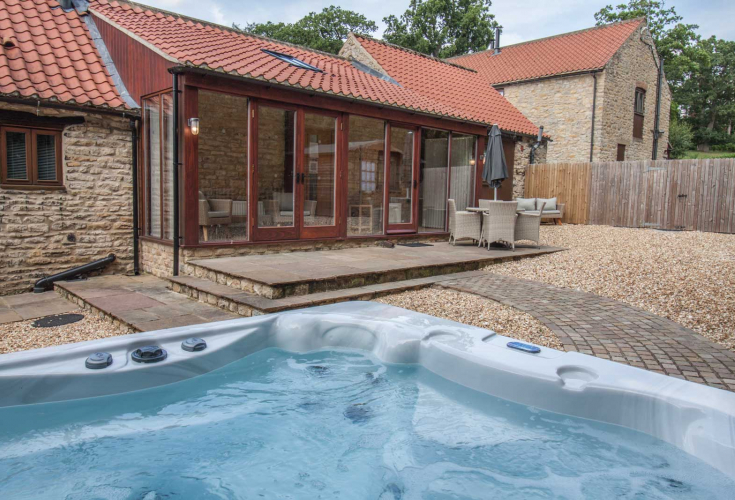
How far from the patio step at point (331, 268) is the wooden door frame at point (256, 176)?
44 centimetres

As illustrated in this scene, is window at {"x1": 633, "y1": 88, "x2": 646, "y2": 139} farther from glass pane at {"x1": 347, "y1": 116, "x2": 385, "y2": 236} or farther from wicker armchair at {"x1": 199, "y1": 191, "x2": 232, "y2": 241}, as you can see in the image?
wicker armchair at {"x1": 199, "y1": 191, "x2": 232, "y2": 241}

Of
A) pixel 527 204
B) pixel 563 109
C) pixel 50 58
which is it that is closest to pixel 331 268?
pixel 50 58

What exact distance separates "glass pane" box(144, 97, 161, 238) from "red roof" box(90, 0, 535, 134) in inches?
35.3

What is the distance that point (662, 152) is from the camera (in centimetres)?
2077

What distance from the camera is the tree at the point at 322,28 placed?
1147 inches

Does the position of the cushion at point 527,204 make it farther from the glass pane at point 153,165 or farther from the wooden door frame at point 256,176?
the glass pane at point 153,165

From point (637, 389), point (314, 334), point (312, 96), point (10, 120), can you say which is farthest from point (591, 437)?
point (10, 120)

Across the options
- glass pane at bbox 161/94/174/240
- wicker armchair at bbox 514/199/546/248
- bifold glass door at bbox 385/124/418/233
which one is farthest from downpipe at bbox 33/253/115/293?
wicker armchair at bbox 514/199/546/248

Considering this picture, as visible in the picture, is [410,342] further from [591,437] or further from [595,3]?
[595,3]

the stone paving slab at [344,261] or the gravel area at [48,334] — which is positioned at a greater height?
the stone paving slab at [344,261]

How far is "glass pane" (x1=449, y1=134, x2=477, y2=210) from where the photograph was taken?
32.3ft

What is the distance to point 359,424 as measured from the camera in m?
3.01

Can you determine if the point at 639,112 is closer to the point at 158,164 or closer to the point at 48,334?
the point at 158,164

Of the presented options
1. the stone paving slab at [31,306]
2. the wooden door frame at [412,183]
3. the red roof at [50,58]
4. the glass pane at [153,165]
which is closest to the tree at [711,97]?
the wooden door frame at [412,183]
